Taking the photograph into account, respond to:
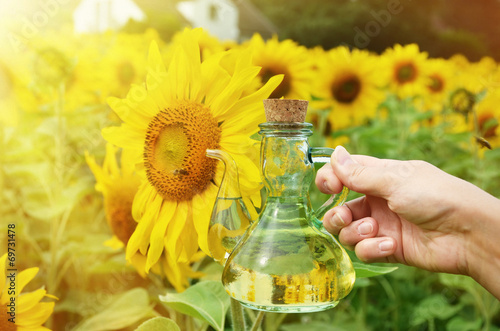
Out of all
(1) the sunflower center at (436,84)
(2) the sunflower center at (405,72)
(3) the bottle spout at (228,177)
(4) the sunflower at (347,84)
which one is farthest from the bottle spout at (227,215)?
(1) the sunflower center at (436,84)

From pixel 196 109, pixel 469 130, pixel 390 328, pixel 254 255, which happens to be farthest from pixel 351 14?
pixel 254 255

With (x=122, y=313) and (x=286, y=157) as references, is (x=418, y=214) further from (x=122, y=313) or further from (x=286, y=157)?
(x=122, y=313)

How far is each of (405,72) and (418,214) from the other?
3.32 ft

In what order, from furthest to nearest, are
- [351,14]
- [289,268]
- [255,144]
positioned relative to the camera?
[351,14] < [255,144] < [289,268]

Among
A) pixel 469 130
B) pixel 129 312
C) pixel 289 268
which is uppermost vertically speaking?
pixel 469 130

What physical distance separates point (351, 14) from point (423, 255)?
58.3 inches

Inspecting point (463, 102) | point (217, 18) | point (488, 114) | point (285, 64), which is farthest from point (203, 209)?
point (488, 114)

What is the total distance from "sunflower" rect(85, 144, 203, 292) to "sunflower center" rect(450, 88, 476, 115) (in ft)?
2.55

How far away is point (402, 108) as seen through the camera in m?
1.47

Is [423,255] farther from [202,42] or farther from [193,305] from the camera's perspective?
[202,42]

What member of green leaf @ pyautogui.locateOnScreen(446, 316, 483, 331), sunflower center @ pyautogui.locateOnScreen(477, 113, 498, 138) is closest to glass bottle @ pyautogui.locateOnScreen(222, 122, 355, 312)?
green leaf @ pyautogui.locateOnScreen(446, 316, 483, 331)

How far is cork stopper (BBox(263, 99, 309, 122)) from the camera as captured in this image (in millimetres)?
443

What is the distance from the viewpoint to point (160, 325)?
54cm

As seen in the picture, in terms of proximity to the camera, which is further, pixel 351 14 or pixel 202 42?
pixel 351 14
